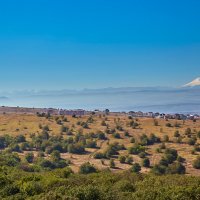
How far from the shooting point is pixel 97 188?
1353 inches

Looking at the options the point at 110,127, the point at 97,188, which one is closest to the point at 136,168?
the point at 97,188

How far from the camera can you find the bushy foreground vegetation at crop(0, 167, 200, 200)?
1292 inches

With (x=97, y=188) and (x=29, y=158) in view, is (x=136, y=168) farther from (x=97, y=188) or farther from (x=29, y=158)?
(x=97, y=188)

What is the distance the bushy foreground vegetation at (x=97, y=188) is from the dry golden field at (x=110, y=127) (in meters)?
29.7

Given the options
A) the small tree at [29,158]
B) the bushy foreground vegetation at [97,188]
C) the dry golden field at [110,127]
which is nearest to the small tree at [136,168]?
the dry golden field at [110,127]

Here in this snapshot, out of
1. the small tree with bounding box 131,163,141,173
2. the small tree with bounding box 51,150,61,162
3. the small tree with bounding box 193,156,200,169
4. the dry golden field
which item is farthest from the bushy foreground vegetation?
the small tree with bounding box 51,150,61,162

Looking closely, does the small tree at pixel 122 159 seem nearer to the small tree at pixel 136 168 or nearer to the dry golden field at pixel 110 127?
the dry golden field at pixel 110 127

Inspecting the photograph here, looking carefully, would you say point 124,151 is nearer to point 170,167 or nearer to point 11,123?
point 170,167

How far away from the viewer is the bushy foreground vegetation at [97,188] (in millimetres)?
32812

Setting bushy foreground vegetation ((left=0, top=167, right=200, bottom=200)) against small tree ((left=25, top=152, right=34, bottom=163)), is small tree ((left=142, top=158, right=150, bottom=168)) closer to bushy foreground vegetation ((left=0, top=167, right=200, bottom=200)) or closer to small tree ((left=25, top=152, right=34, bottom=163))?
small tree ((left=25, top=152, right=34, bottom=163))

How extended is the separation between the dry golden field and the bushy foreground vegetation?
29.7 m

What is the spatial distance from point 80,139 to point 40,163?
Answer: 25994mm

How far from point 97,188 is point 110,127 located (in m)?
81.9

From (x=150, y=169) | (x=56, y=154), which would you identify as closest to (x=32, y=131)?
(x=56, y=154)
